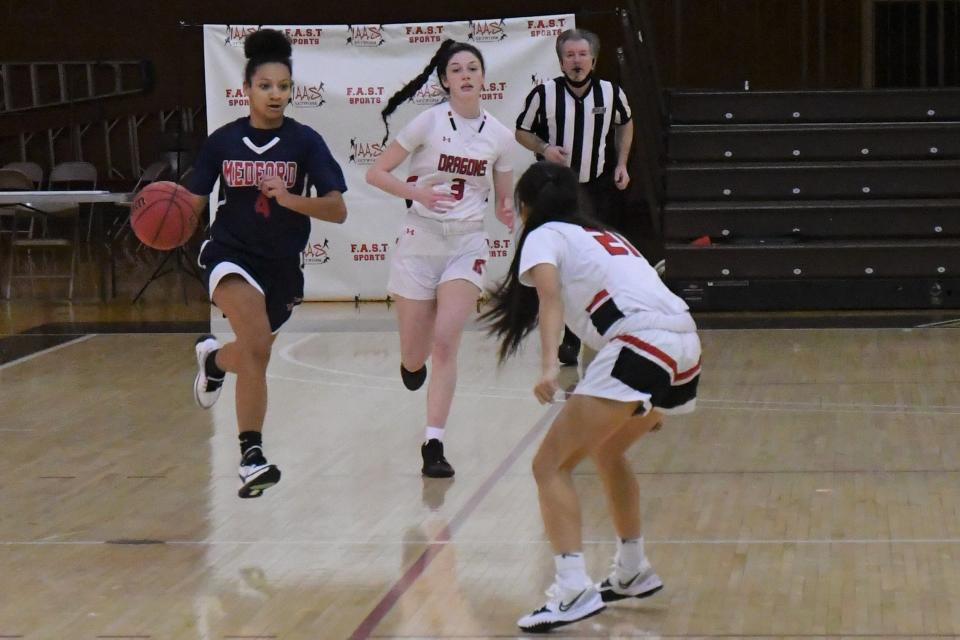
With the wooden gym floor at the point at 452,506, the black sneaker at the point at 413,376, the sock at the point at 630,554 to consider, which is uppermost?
the black sneaker at the point at 413,376

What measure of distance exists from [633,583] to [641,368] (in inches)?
29.2

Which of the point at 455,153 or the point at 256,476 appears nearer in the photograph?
the point at 256,476

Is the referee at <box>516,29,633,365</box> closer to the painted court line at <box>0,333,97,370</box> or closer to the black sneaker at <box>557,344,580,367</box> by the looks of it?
the black sneaker at <box>557,344,580,367</box>

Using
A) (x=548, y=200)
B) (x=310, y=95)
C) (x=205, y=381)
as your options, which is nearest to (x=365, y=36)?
(x=310, y=95)

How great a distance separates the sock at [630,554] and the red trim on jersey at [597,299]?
0.74 meters

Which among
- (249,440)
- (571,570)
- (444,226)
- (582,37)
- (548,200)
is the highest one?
Answer: (582,37)

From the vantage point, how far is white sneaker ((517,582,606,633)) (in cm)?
445

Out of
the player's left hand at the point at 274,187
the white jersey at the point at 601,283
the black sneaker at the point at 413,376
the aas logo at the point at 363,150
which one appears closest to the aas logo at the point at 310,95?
the aas logo at the point at 363,150

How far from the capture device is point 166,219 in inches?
237

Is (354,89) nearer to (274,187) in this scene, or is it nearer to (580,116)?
(580,116)

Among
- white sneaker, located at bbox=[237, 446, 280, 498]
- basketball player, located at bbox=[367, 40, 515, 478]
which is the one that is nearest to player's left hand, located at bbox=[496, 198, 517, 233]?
basketball player, located at bbox=[367, 40, 515, 478]

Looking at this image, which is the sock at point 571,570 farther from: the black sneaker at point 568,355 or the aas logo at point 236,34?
the aas logo at point 236,34

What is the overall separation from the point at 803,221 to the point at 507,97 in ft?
8.35

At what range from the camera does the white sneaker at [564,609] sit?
445cm
